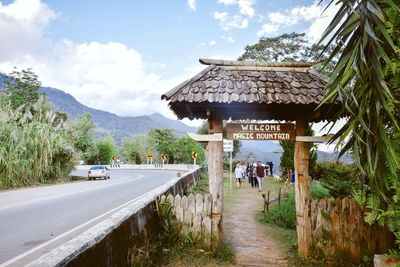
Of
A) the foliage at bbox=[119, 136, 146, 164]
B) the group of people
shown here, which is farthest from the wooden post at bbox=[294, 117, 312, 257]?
the foliage at bbox=[119, 136, 146, 164]

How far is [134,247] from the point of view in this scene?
5461 millimetres

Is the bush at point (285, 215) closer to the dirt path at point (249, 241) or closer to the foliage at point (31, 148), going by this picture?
the dirt path at point (249, 241)

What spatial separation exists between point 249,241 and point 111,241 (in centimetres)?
535

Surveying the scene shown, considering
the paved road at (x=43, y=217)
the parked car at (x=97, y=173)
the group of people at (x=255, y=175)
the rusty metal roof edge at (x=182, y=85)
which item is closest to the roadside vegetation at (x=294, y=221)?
the rusty metal roof edge at (x=182, y=85)

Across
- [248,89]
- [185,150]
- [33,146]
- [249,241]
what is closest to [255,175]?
[33,146]

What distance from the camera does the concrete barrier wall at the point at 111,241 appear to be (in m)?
3.16

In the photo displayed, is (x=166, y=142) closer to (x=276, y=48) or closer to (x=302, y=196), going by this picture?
(x=276, y=48)

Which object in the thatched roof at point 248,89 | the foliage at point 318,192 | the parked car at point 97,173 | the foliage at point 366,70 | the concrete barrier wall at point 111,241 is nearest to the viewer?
the concrete barrier wall at point 111,241

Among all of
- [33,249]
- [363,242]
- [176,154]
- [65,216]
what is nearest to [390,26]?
[363,242]

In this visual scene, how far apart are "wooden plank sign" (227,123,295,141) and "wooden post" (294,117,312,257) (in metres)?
0.24

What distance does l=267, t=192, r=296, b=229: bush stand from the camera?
11.2 meters

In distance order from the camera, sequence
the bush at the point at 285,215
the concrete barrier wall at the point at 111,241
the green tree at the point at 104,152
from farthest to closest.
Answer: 1. the green tree at the point at 104,152
2. the bush at the point at 285,215
3. the concrete barrier wall at the point at 111,241

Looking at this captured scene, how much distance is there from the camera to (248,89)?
7.27m

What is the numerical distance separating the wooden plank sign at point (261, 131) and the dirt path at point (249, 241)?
2.55m
